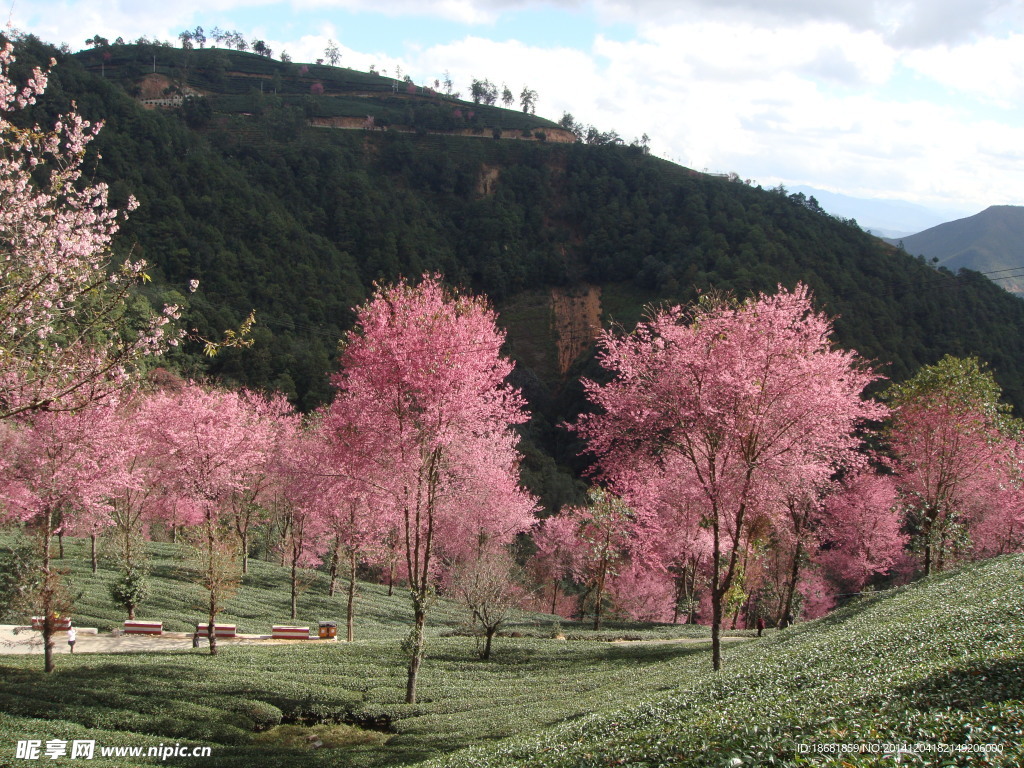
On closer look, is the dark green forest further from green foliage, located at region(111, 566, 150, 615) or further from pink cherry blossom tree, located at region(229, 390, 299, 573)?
green foliage, located at region(111, 566, 150, 615)

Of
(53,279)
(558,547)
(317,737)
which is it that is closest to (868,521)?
(558,547)

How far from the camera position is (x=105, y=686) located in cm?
1673

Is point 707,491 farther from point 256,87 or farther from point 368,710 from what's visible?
point 256,87

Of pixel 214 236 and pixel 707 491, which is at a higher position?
pixel 214 236

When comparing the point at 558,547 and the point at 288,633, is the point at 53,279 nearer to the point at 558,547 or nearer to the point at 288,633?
the point at 288,633

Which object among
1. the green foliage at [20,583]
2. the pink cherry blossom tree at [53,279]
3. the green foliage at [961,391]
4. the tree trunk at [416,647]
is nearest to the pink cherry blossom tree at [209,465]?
the green foliage at [20,583]

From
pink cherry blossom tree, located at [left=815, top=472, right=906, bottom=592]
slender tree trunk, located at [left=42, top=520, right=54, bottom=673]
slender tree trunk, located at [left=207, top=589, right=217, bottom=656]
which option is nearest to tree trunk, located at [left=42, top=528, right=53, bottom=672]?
slender tree trunk, located at [left=42, top=520, right=54, bottom=673]

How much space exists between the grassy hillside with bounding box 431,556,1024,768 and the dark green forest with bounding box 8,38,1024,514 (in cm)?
3693

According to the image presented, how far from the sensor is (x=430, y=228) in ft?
461

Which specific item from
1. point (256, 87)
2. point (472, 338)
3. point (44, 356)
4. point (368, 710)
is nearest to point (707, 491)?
point (472, 338)

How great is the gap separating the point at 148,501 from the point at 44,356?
3211 cm

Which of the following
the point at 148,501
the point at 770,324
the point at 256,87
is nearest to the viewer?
the point at 770,324

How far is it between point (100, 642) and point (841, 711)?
27290 millimetres

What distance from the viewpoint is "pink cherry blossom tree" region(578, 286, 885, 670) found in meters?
14.8
